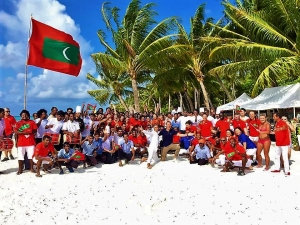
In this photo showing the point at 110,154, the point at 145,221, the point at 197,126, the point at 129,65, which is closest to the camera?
the point at 145,221

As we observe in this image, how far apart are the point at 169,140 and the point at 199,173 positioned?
7.05ft

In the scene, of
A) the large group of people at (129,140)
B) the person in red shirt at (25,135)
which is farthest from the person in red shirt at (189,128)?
the person in red shirt at (25,135)

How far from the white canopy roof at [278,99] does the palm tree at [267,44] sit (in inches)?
37.5

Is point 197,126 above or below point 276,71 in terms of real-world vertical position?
below

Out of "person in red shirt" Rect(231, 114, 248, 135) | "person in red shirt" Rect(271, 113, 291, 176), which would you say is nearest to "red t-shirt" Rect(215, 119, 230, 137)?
A: "person in red shirt" Rect(231, 114, 248, 135)

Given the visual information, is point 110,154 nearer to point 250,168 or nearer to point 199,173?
point 199,173

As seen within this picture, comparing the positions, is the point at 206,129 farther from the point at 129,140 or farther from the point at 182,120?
the point at 129,140

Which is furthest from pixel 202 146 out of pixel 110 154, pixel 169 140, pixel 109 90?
pixel 109 90

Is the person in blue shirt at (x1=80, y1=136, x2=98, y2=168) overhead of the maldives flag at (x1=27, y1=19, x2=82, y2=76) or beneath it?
beneath

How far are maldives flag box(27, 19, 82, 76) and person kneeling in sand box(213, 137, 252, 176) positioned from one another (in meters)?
6.16

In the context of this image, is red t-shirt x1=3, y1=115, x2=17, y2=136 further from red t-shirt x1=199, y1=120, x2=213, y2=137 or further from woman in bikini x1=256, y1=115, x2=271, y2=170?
woman in bikini x1=256, y1=115, x2=271, y2=170

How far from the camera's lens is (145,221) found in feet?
16.7

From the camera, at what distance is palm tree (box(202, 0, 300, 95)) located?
1279 cm

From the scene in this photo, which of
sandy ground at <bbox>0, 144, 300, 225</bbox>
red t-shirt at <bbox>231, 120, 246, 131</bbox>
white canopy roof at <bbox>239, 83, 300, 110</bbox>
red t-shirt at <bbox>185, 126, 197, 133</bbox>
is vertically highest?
white canopy roof at <bbox>239, 83, 300, 110</bbox>
